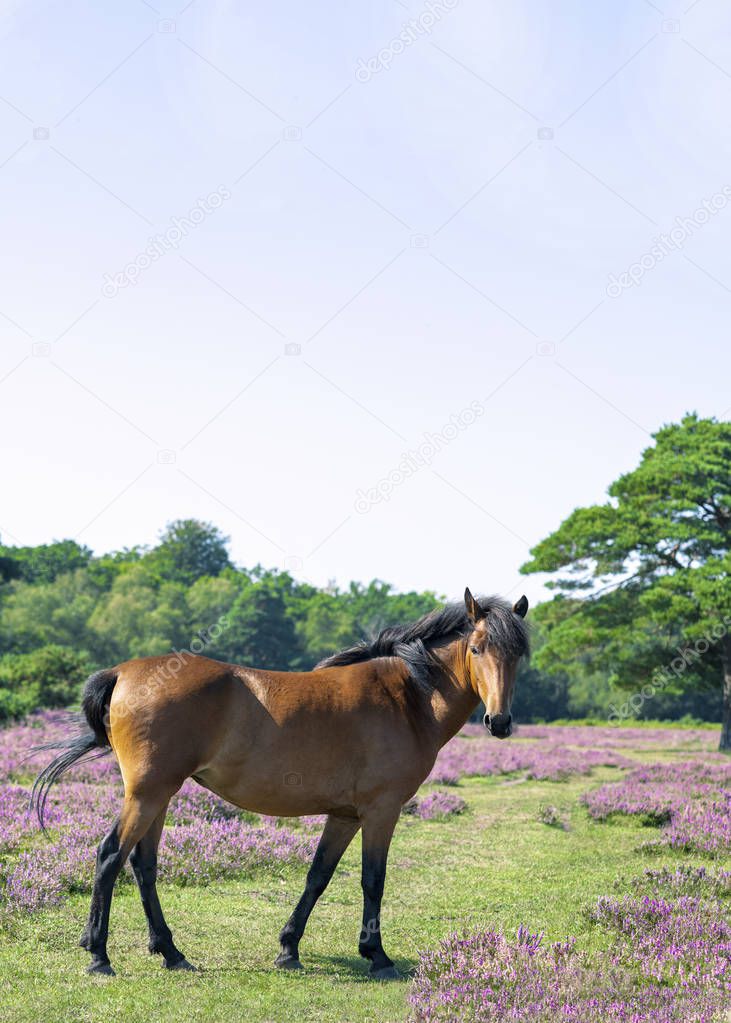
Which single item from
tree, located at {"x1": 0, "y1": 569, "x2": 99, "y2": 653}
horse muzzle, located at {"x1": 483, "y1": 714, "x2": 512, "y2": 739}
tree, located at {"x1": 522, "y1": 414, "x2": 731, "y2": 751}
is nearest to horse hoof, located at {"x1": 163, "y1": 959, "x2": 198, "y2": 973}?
horse muzzle, located at {"x1": 483, "y1": 714, "x2": 512, "y2": 739}

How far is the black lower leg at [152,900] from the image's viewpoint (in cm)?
671

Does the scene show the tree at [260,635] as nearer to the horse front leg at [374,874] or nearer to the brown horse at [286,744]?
the brown horse at [286,744]

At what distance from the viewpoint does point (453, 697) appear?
24.3 feet

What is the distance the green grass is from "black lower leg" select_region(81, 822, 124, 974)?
0.15 metres

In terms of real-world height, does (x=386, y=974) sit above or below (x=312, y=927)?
above

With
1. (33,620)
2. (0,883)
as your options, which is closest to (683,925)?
(0,883)

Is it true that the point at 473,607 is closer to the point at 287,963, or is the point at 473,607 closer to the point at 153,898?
the point at 287,963

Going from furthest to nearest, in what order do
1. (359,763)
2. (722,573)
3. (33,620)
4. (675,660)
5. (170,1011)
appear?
(33,620) → (675,660) → (722,573) → (359,763) → (170,1011)

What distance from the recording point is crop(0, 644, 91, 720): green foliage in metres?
31.0

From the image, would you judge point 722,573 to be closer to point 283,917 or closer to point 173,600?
point 283,917

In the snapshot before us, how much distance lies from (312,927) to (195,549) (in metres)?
113

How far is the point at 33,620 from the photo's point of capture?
62.1 metres

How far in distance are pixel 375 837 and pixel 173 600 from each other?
6769 centimetres

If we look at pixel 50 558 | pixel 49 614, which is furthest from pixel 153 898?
pixel 50 558
